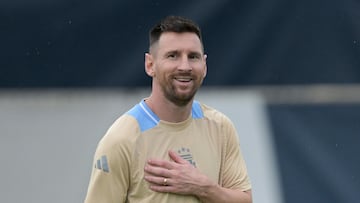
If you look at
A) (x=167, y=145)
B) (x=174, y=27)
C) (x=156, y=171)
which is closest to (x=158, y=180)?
(x=156, y=171)

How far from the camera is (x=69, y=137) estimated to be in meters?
3.88

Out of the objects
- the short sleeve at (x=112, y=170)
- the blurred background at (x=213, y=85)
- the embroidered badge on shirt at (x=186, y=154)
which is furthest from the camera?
the blurred background at (x=213, y=85)

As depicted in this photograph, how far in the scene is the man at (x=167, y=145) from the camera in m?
2.70

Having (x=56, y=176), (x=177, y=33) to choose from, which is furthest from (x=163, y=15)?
(x=177, y=33)

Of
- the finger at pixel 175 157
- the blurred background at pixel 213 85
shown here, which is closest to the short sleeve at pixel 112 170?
the finger at pixel 175 157

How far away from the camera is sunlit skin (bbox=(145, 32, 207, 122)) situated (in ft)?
8.93

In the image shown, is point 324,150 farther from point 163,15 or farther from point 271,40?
point 163,15

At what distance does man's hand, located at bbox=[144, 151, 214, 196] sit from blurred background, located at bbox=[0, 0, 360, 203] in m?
1.15

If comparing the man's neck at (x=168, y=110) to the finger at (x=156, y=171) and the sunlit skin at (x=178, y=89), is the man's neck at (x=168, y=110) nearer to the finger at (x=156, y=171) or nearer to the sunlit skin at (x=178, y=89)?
the sunlit skin at (x=178, y=89)

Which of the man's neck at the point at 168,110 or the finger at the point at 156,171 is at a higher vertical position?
the man's neck at the point at 168,110

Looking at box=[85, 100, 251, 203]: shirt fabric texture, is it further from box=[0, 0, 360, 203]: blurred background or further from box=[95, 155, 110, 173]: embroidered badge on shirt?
box=[0, 0, 360, 203]: blurred background

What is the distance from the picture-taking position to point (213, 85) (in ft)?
13.1

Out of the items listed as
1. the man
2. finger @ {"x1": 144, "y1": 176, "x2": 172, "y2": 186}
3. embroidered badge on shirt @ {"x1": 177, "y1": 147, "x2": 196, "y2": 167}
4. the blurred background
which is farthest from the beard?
the blurred background

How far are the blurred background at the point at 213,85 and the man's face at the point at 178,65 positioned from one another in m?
1.16
